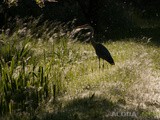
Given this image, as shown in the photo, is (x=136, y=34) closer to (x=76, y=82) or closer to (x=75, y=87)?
(x=76, y=82)

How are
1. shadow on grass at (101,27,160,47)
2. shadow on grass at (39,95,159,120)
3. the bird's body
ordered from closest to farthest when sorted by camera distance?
1. shadow on grass at (39,95,159,120)
2. the bird's body
3. shadow on grass at (101,27,160,47)

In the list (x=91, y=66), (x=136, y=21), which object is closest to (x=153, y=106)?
(x=91, y=66)

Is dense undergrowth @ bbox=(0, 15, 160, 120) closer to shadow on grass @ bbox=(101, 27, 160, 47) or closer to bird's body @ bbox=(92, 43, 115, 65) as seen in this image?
bird's body @ bbox=(92, 43, 115, 65)

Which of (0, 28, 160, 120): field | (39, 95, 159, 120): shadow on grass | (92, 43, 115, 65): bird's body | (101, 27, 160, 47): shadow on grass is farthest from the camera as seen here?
(101, 27, 160, 47): shadow on grass

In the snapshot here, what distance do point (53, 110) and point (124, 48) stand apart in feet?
22.5

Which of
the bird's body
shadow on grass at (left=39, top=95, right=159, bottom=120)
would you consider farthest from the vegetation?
the bird's body

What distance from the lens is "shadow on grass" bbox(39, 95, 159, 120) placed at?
729 centimetres

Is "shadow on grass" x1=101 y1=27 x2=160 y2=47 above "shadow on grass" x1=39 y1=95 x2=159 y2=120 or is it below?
below

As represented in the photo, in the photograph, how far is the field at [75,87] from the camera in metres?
7.77

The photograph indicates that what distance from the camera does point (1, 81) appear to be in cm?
881

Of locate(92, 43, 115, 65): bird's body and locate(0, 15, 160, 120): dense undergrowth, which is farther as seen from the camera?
locate(92, 43, 115, 65): bird's body

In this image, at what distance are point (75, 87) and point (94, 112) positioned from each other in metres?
2.25

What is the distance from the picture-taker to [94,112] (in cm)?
757

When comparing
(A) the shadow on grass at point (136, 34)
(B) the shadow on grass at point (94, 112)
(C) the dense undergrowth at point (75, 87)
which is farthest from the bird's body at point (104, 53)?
(A) the shadow on grass at point (136, 34)
